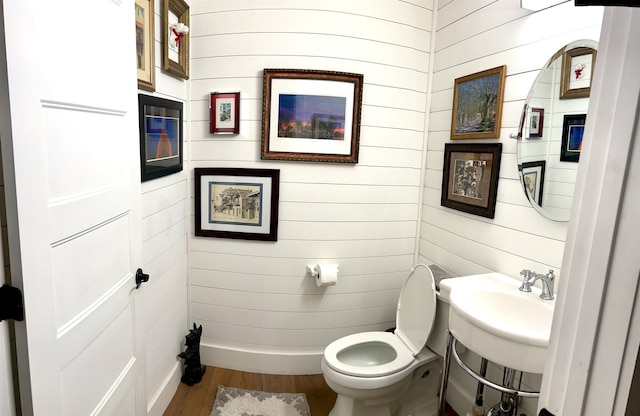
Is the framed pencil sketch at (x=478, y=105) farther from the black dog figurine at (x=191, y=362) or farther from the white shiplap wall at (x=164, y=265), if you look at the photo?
the black dog figurine at (x=191, y=362)

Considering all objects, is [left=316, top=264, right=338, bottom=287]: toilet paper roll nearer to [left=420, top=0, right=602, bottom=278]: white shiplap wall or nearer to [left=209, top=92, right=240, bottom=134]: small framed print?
[left=420, top=0, right=602, bottom=278]: white shiplap wall

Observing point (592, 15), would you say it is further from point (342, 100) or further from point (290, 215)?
point (290, 215)

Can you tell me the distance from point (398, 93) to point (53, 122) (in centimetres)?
187

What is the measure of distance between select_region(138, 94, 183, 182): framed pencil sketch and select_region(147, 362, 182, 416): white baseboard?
1.19 metres


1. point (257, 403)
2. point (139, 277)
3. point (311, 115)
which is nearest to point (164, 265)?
point (139, 277)

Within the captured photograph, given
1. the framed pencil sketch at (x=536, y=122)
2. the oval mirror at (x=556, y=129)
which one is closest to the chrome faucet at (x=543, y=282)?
the oval mirror at (x=556, y=129)

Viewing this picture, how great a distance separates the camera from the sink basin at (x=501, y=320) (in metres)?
1.16

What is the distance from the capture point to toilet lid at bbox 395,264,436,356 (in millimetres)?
1900

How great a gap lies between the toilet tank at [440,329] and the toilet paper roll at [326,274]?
2.16ft

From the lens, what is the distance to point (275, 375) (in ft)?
7.88

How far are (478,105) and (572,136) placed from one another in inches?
21.6

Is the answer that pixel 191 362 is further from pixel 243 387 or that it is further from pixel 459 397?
pixel 459 397

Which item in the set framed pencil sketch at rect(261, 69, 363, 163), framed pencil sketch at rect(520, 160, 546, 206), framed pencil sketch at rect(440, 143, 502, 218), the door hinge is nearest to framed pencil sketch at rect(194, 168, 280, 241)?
framed pencil sketch at rect(261, 69, 363, 163)

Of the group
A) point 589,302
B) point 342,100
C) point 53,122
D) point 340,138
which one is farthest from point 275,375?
point 589,302
